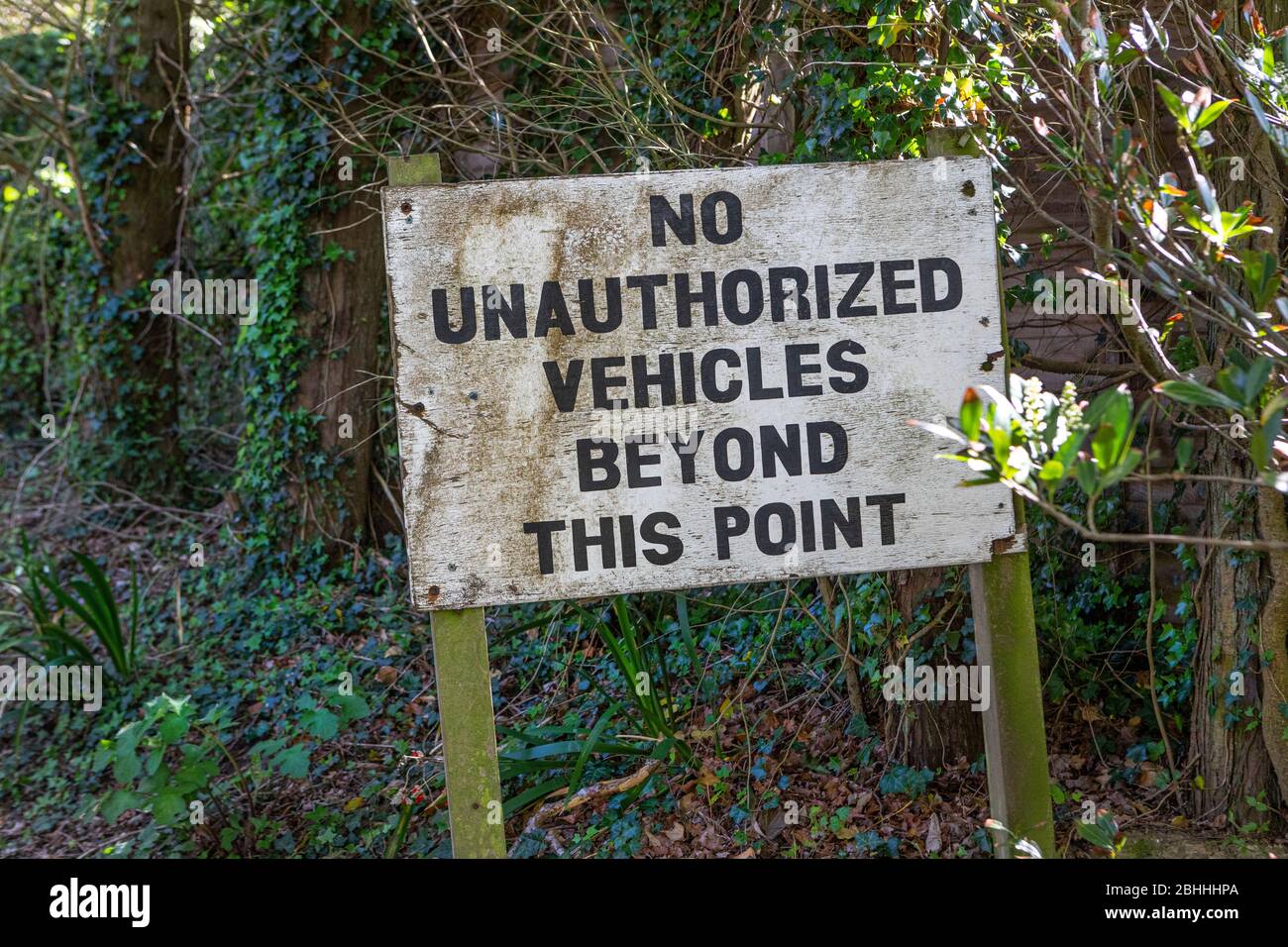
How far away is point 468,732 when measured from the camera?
2.70 metres

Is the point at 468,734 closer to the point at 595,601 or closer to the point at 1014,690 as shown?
the point at 1014,690

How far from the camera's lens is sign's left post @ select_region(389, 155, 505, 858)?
2.67 m

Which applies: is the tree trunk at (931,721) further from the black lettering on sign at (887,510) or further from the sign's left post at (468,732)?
the sign's left post at (468,732)

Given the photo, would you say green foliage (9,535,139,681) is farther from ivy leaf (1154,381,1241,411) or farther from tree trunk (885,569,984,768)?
ivy leaf (1154,381,1241,411)

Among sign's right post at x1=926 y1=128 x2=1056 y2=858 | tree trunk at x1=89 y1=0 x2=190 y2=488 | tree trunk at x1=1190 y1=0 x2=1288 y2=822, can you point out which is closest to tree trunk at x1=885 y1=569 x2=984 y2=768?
tree trunk at x1=1190 y1=0 x2=1288 y2=822

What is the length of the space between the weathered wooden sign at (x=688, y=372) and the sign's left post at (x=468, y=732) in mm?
94

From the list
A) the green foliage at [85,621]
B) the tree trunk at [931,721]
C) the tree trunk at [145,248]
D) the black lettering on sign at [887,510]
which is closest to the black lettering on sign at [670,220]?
the black lettering on sign at [887,510]

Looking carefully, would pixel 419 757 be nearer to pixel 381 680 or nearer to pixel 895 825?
pixel 381 680

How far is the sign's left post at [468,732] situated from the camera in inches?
105

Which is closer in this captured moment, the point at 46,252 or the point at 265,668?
the point at 265,668

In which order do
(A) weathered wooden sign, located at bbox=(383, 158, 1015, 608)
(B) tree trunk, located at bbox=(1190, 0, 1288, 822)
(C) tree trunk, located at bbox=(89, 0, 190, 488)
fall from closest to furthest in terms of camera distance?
1. (A) weathered wooden sign, located at bbox=(383, 158, 1015, 608)
2. (B) tree trunk, located at bbox=(1190, 0, 1288, 822)
3. (C) tree trunk, located at bbox=(89, 0, 190, 488)

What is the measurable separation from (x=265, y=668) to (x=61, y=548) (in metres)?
2.57

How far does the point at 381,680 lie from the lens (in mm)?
5398

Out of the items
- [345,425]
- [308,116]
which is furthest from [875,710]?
[308,116]
